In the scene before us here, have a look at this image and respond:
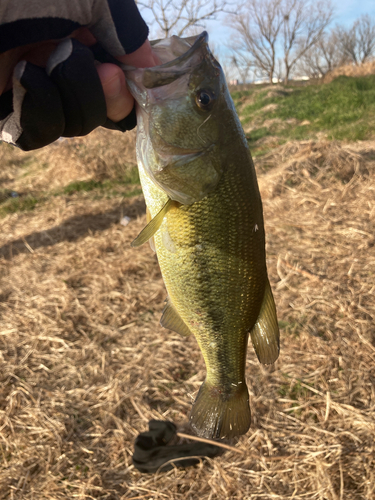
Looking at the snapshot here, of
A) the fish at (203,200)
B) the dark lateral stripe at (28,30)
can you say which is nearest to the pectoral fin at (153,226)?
the fish at (203,200)

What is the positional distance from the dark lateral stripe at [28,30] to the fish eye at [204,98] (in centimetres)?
51

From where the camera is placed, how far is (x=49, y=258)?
245 inches

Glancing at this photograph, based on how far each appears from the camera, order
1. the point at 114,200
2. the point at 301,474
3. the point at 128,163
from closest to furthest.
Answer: the point at 301,474 → the point at 114,200 → the point at 128,163

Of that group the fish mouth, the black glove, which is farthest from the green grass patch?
the fish mouth

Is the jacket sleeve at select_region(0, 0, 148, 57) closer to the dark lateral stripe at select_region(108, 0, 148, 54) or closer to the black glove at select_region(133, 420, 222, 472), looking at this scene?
the dark lateral stripe at select_region(108, 0, 148, 54)

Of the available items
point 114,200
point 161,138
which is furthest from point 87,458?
point 114,200

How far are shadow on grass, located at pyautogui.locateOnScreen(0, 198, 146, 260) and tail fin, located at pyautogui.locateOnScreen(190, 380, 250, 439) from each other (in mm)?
5565

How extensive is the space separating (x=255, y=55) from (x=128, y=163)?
126 feet

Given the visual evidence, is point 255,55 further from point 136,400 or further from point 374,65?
point 136,400

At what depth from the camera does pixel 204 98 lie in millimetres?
1342

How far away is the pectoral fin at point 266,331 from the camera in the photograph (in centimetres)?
154

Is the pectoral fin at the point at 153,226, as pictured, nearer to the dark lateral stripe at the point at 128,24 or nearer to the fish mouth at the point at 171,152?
the fish mouth at the point at 171,152

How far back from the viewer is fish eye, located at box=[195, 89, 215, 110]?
134cm

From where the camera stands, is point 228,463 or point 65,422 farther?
point 65,422
